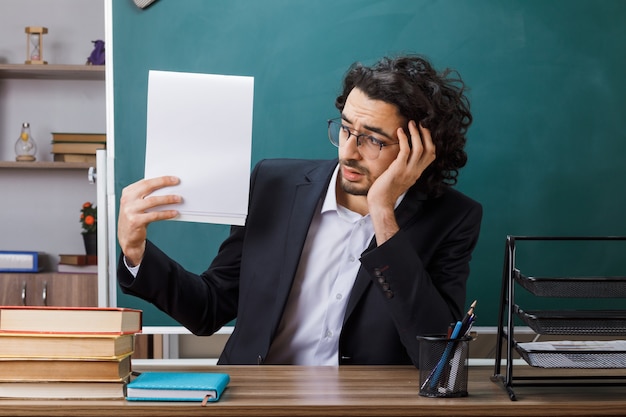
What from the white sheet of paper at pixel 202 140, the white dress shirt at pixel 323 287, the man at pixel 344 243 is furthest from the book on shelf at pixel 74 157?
the white sheet of paper at pixel 202 140

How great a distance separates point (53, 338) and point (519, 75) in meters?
1.89

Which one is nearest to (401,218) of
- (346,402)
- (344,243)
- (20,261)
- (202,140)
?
(344,243)

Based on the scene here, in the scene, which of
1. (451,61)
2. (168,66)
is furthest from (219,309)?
(451,61)

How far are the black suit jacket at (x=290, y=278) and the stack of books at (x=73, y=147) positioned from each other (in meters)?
2.81

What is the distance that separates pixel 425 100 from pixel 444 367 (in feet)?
2.85

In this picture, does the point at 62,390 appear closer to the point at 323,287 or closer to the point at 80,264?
the point at 323,287

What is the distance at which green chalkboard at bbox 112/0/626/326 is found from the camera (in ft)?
9.27

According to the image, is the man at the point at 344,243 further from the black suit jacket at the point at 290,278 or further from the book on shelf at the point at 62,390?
the book on shelf at the point at 62,390

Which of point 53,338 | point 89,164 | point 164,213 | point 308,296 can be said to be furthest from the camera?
point 89,164

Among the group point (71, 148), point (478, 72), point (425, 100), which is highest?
point (478, 72)

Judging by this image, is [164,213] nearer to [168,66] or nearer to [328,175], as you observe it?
[328,175]

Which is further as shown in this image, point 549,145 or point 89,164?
point 89,164

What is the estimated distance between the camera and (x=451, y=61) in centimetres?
282

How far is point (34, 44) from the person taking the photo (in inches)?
195
